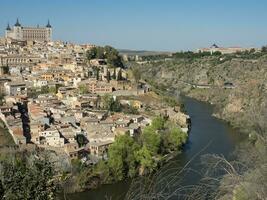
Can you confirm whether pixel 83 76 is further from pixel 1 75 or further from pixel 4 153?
pixel 4 153

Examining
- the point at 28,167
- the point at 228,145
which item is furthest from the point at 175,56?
the point at 28,167

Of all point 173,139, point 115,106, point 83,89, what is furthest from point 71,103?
point 173,139

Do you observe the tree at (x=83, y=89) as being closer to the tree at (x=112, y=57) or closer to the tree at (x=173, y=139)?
the tree at (x=112, y=57)

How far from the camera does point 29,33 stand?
32656 mm

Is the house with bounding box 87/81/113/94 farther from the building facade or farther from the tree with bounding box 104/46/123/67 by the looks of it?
the building facade

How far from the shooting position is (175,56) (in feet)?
128

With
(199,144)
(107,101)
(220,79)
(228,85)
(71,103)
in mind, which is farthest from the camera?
(220,79)

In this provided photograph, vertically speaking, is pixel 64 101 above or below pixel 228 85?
above

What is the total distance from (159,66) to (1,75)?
61.4 ft

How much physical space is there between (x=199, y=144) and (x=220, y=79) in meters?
15.0

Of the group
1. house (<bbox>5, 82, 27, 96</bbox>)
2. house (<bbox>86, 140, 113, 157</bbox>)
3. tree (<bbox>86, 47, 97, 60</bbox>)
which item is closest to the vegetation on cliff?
house (<bbox>86, 140, 113, 157</bbox>)

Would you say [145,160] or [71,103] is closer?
[145,160]

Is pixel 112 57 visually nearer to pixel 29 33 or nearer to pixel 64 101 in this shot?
pixel 64 101

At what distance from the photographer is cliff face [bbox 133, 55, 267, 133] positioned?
19969 mm
